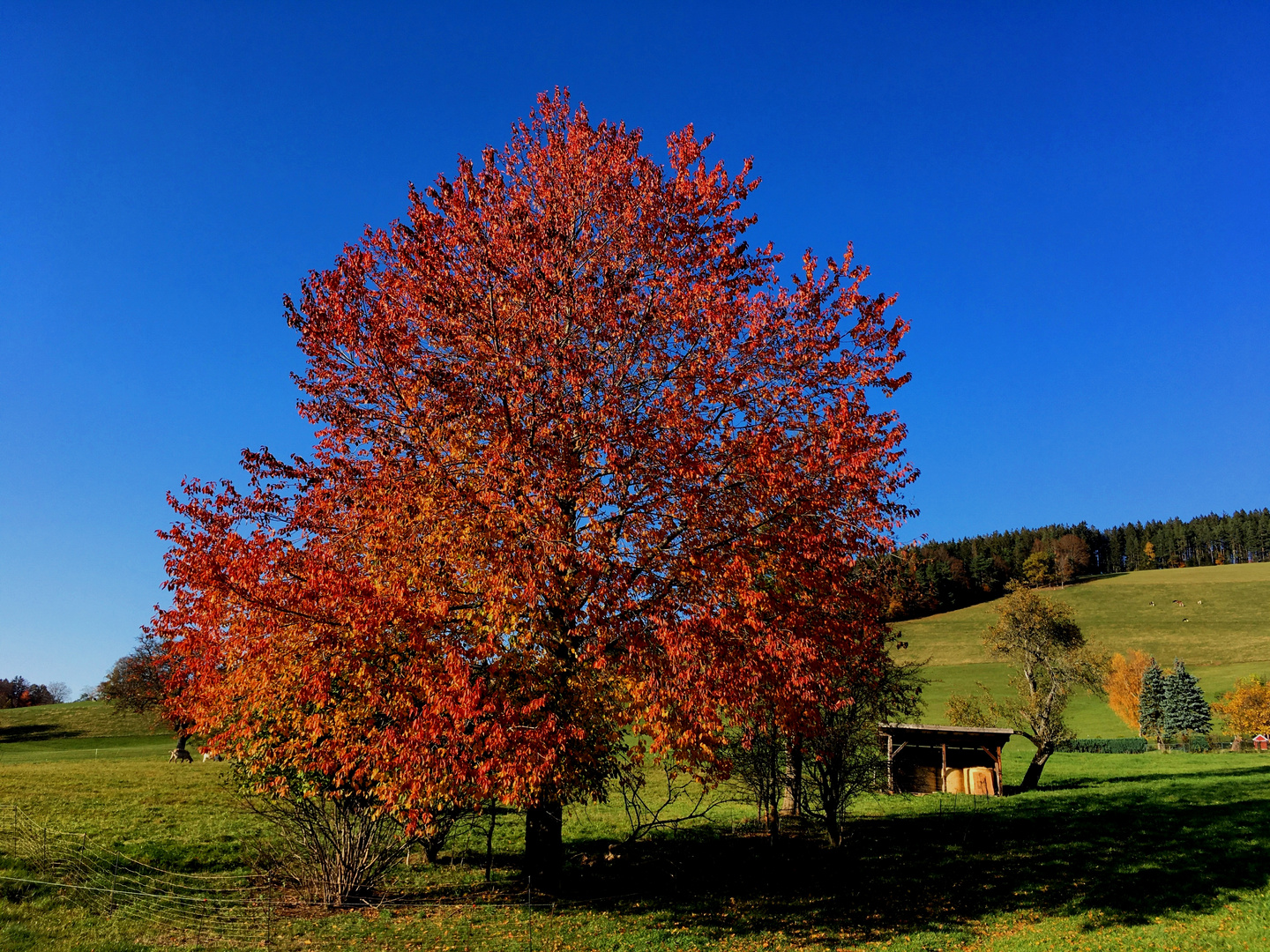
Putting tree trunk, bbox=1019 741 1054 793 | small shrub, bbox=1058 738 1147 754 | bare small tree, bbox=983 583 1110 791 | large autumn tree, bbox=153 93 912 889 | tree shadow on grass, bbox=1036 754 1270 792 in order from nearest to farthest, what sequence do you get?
large autumn tree, bbox=153 93 912 889 → tree shadow on grass, bbox=1036 754 1270 792 → tree trunk, bbox=1019 741 1054 793 → bare small tree, bbox=983 583 1110 791 → small shrub, bbox=1058 738 1147 754

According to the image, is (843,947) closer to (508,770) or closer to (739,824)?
(508,770)

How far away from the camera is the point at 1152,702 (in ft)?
230

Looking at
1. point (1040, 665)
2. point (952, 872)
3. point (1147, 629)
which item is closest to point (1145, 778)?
point (1040, 665)

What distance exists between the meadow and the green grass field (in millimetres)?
65

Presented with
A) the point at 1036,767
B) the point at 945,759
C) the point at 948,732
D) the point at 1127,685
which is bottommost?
the point at 1036,767

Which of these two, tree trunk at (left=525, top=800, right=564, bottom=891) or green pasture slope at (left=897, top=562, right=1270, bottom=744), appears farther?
green pasture slope at (left=897, top=562, right=1270, bottom=744)

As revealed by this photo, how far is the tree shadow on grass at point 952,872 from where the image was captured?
553 inches

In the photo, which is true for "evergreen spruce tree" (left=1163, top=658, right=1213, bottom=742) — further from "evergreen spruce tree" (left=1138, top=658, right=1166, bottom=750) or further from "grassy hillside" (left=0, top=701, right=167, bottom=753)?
"grassy hillside" (left=0, top=701, right=167, bottom=753)

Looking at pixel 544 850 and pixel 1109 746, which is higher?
pixel 544 850

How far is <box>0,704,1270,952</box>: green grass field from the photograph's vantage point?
12.4 m

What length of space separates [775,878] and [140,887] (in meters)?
13.2

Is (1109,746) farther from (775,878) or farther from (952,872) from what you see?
(775,878)

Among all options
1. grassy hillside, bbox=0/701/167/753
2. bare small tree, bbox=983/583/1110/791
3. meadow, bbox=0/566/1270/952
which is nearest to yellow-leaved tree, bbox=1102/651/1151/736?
bare small tree, bbox=983/583/1110/791

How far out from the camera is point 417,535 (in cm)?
1115
